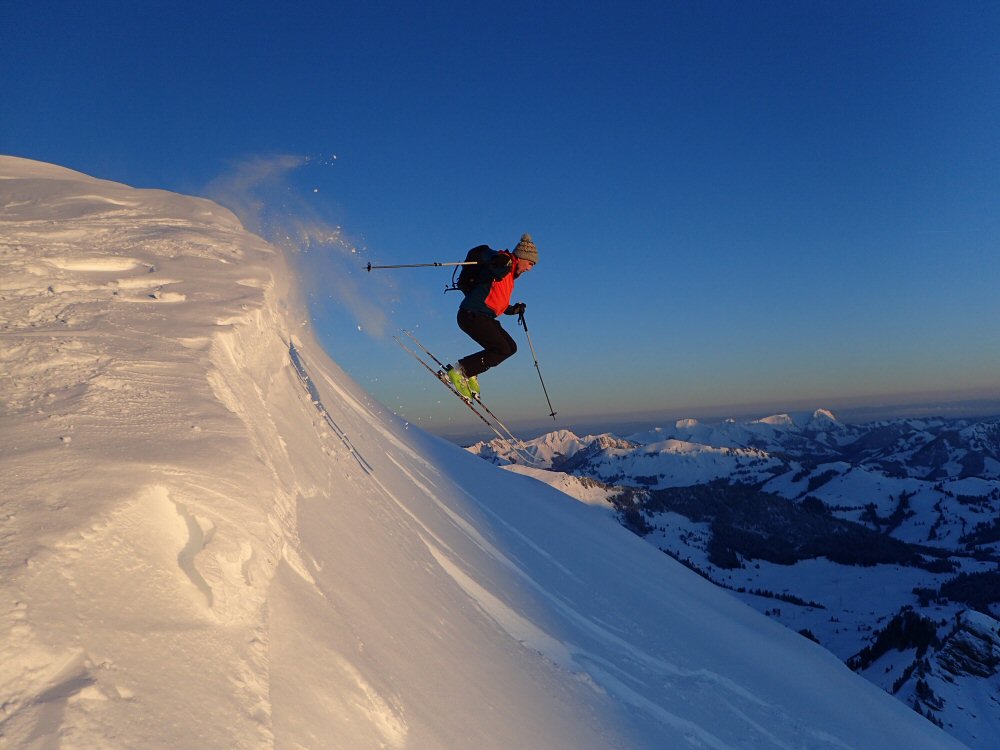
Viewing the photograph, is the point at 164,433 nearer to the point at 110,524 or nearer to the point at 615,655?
the point at 110,524

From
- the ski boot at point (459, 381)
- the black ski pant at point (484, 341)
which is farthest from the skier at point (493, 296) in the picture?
the ski boot at point (459, 381)

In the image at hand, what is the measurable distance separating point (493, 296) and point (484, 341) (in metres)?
1.04

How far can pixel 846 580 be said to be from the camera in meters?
179

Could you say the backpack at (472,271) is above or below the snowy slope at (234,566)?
above

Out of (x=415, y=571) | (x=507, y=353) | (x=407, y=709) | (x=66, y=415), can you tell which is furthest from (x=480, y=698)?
(x=507, y=353)

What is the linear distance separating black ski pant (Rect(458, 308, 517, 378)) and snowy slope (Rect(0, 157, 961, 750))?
2.97m

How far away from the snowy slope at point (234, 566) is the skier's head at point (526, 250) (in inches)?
190

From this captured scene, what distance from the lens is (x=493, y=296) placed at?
11.0m

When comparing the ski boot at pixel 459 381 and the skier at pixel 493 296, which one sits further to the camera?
the ski boot at pixel 459 381

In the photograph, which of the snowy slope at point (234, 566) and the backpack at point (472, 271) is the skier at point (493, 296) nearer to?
the backpack at point (472, 271)

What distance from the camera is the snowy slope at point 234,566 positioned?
268 cm

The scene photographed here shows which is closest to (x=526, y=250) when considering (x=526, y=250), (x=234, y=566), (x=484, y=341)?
(x=526, y=250)

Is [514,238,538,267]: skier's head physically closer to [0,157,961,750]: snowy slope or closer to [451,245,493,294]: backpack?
[451,245,493,294]: backpack

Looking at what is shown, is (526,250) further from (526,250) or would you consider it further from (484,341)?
(484,341)
